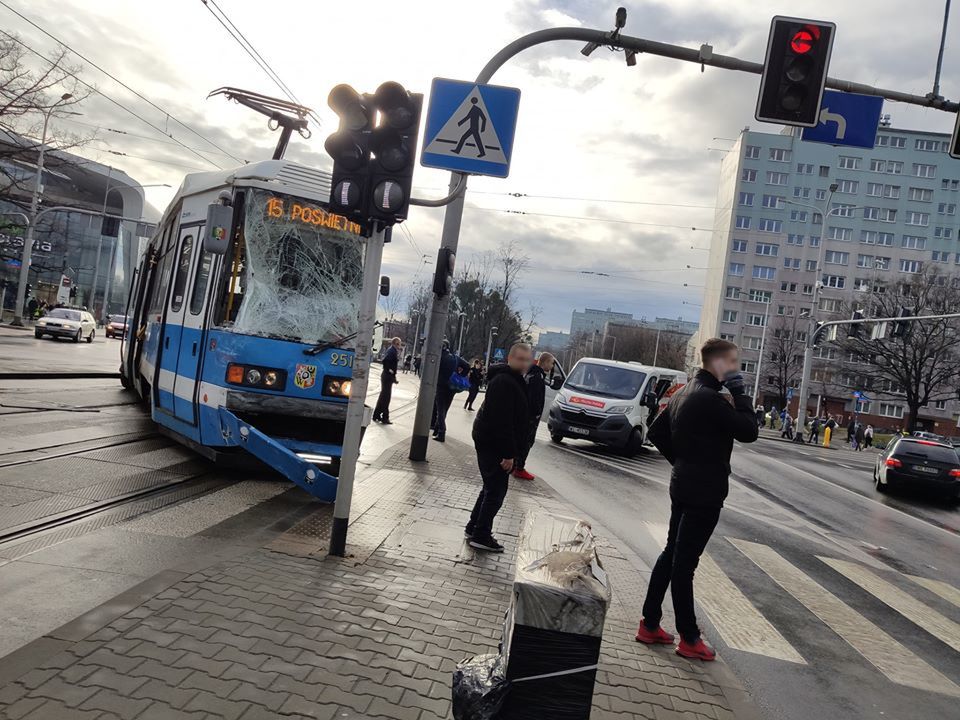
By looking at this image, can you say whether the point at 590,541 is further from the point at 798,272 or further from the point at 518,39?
the point at 798,272

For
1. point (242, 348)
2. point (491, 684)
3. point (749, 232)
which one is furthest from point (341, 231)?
point (749, 232)

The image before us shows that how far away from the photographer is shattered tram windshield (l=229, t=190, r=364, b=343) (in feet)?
27.3

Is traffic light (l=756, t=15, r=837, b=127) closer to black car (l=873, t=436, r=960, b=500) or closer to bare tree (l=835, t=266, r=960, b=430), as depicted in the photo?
black car (l=873, t=436, r=960, b=500)

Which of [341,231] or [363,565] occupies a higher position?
[341,231]

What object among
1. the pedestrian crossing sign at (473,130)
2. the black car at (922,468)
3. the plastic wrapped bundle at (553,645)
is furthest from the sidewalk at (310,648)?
the black car at (922,468)

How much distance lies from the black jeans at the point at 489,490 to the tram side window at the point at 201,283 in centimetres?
390

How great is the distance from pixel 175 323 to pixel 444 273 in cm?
379

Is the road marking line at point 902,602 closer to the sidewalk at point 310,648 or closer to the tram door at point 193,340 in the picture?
→ the sidewalk at point 310,648

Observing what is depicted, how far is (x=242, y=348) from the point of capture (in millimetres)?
8141

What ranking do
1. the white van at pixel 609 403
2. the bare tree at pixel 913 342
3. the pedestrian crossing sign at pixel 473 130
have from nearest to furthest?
the pedestrian crossing sign at pixel 473 130 < the white van at pixel 609 403 < the bare tree at pixel 913 342

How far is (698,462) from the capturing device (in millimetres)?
4848

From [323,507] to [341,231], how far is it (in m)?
3.13

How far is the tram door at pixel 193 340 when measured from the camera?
853 cm

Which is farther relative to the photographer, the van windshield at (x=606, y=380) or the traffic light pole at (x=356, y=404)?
the van windshield at (x=606, y=380)
